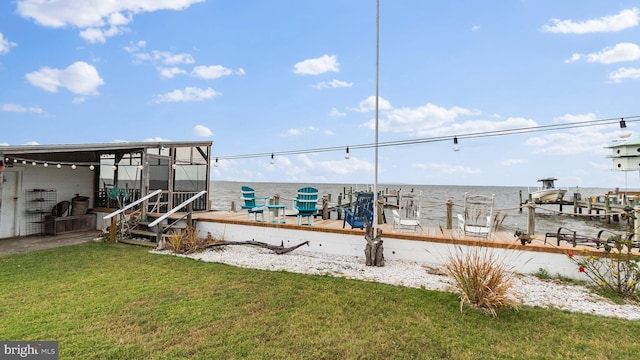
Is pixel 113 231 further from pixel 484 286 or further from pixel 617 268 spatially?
pixel 617 268

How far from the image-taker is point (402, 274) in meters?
5.57

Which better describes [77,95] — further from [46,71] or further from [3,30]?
[3,30]

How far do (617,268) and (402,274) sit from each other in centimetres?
339

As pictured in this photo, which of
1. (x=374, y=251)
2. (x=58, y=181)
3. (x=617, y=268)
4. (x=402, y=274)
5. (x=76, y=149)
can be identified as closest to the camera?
(x=617, y=268)

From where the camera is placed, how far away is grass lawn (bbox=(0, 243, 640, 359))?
9.48ft

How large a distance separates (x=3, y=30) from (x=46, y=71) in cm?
184

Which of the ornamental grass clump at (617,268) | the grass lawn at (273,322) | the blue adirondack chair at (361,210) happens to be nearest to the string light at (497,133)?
the blue adirondack chair at (361,210)

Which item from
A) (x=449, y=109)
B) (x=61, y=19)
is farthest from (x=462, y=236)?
(x=61, y=19)

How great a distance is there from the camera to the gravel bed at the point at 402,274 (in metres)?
4.21

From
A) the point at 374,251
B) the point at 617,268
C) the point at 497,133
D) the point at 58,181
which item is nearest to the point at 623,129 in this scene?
the point at 497,133

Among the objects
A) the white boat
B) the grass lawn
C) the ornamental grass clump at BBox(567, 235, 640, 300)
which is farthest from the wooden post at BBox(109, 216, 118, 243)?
the white boat

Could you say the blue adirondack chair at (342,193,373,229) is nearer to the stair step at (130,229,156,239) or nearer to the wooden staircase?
the wooden staircase

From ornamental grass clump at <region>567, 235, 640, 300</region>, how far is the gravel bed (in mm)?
331

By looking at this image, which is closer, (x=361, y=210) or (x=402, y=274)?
(x=402, y=274)
